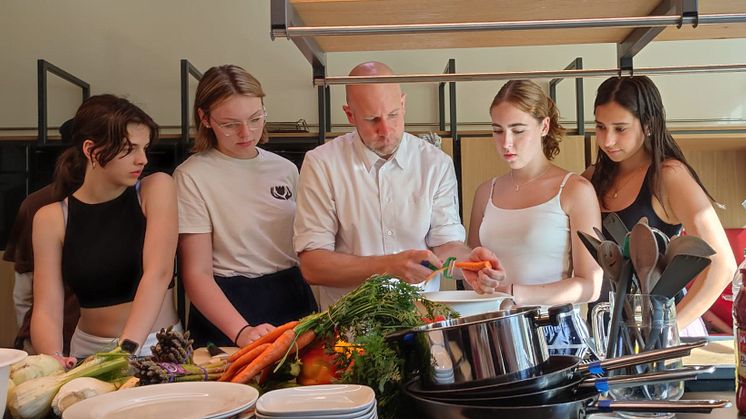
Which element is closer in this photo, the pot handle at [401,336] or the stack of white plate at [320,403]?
the stack of white plate at [320,403]

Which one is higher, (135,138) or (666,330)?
(135,138)

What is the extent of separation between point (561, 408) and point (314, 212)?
1347 mm

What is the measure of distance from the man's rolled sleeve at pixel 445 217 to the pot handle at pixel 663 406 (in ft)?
4.13

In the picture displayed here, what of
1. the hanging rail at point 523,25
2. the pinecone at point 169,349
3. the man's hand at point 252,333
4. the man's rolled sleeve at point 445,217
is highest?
the hanging rail at point 523,25

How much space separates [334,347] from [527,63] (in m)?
3.55

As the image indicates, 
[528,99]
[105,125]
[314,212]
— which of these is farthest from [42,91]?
[528,99]

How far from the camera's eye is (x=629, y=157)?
2113 mm

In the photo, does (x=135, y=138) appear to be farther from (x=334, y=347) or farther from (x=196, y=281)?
(x=334, y=347)

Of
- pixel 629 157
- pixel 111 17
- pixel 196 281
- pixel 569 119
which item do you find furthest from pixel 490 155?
pixel 111 17

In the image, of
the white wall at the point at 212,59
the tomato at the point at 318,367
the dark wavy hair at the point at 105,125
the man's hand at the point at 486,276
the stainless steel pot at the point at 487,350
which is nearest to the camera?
the stainless steel pot at the point at 487,350

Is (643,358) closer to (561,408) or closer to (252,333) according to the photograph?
(561,408)

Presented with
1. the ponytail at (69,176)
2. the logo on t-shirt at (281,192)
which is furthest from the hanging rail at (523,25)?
the ponytail at (69,176)

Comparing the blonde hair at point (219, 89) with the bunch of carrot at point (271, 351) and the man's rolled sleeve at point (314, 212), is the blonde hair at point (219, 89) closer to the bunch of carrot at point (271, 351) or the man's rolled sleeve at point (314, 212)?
the man's rolled sleeve at point (314, 212)

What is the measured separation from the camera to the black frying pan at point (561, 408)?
0.81 metres
